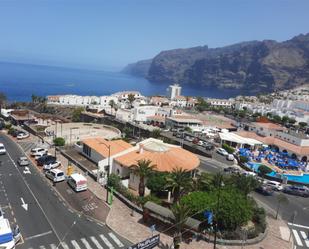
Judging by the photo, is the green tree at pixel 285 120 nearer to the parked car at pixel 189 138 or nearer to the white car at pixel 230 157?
the parked car at pixel 189 138

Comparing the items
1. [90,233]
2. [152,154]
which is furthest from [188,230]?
[152,154]

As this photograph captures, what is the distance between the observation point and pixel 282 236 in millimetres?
30828

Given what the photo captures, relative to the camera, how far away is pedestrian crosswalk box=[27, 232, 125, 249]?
2481 centimetres

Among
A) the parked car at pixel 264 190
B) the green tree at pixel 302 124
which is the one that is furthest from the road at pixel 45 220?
the green tree at pixel 302 124

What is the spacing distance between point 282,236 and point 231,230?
6.43 m

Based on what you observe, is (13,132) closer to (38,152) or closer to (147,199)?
(38,152)

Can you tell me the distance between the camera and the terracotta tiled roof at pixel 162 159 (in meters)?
40.3

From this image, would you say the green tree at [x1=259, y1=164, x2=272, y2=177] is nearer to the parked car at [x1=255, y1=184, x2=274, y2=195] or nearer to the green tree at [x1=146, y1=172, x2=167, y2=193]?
the parked car at [x1=255, y1=184, x2=274, y2=195]

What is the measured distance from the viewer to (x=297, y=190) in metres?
45.2

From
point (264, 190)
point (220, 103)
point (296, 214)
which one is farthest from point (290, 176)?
point (220, 103)

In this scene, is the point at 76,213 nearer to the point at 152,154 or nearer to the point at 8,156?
the point at 152,154

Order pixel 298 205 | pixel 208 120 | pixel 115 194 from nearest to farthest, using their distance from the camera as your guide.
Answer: pixel 115 194 → pixel 298 205 → pixel 208 120

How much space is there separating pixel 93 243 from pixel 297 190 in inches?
1338

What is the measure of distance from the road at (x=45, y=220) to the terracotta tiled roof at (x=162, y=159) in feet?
36.5
